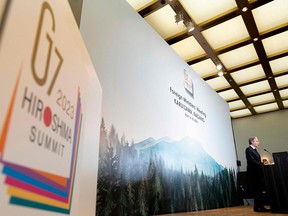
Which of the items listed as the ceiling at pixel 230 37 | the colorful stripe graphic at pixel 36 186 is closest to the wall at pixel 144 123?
the ceiling at pixel 230 37

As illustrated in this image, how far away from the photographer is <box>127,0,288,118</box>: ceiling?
4066 millimetres

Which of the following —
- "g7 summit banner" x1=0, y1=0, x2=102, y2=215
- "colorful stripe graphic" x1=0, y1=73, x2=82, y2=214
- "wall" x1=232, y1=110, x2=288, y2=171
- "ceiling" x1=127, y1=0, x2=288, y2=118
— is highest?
"ceiling" x1=127, y1=0, x2=288, y2=118

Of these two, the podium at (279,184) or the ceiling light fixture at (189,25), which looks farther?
the ceiling light fixture at (189,25)

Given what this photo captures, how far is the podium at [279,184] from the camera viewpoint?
3.57 m

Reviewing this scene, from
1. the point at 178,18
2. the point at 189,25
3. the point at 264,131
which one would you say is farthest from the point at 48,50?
the point at 264,131

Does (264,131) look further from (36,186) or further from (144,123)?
(36,186)

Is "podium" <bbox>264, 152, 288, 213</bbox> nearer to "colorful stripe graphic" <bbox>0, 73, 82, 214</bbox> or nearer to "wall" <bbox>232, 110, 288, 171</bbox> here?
"colorful stripe graphic" <bbox>0, 73, 82, 214</bbox>

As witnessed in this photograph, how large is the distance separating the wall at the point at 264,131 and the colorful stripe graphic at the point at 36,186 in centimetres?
896

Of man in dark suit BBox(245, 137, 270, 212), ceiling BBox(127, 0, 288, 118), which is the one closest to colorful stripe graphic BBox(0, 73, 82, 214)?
ceiling BBox(127, 0, 288, 118)

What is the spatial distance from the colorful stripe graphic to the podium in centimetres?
369

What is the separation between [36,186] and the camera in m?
0.64

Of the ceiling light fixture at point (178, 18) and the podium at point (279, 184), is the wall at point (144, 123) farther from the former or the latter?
the podium at point (279, 184)

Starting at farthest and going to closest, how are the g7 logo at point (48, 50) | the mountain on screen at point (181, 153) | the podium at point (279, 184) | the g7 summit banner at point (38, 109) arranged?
the podium at point (279, 184) → the mountain on screen at point (181, 153) → the g7 logo at point (48, 50) → the g7 summit banner at point (38, 109)

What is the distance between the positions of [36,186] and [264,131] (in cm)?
953
